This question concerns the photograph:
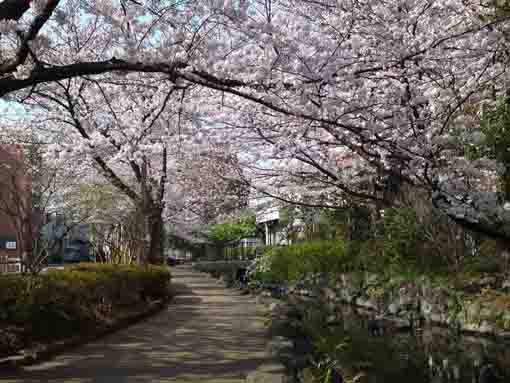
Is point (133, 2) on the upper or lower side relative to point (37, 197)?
upper

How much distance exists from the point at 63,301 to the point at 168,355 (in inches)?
79.2

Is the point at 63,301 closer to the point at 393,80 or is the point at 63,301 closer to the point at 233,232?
the point at 393,80

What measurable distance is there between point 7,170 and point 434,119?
524 inches

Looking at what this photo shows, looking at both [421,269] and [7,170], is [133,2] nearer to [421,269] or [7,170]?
[421,269]

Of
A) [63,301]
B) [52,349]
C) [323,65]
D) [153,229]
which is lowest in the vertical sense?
[52,349]

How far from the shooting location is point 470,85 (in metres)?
8.85

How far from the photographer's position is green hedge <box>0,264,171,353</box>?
25.5 feet

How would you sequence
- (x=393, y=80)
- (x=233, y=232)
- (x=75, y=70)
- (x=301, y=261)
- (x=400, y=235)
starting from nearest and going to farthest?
(x=75, y=70) < (x=393, y=80) < (x=400, y=235) < (x=301, y=261) < (x=233, y=232)

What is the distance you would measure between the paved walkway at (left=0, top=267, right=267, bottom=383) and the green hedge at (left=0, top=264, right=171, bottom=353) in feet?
1.61

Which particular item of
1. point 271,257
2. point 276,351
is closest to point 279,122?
point 276,351

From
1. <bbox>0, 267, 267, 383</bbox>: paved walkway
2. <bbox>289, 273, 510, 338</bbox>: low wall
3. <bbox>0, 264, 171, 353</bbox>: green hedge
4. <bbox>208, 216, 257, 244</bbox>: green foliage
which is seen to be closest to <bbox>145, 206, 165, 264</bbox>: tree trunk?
<bbox>0, 264, 171, 353</bbox>: green hedge

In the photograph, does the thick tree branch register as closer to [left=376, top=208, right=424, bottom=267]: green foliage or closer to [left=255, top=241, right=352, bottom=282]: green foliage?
[left=376, top=208, right=424, bottom=267]: green foliage

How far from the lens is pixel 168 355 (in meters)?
7.68

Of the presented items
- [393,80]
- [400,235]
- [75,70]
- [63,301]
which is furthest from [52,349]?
[400,235]
